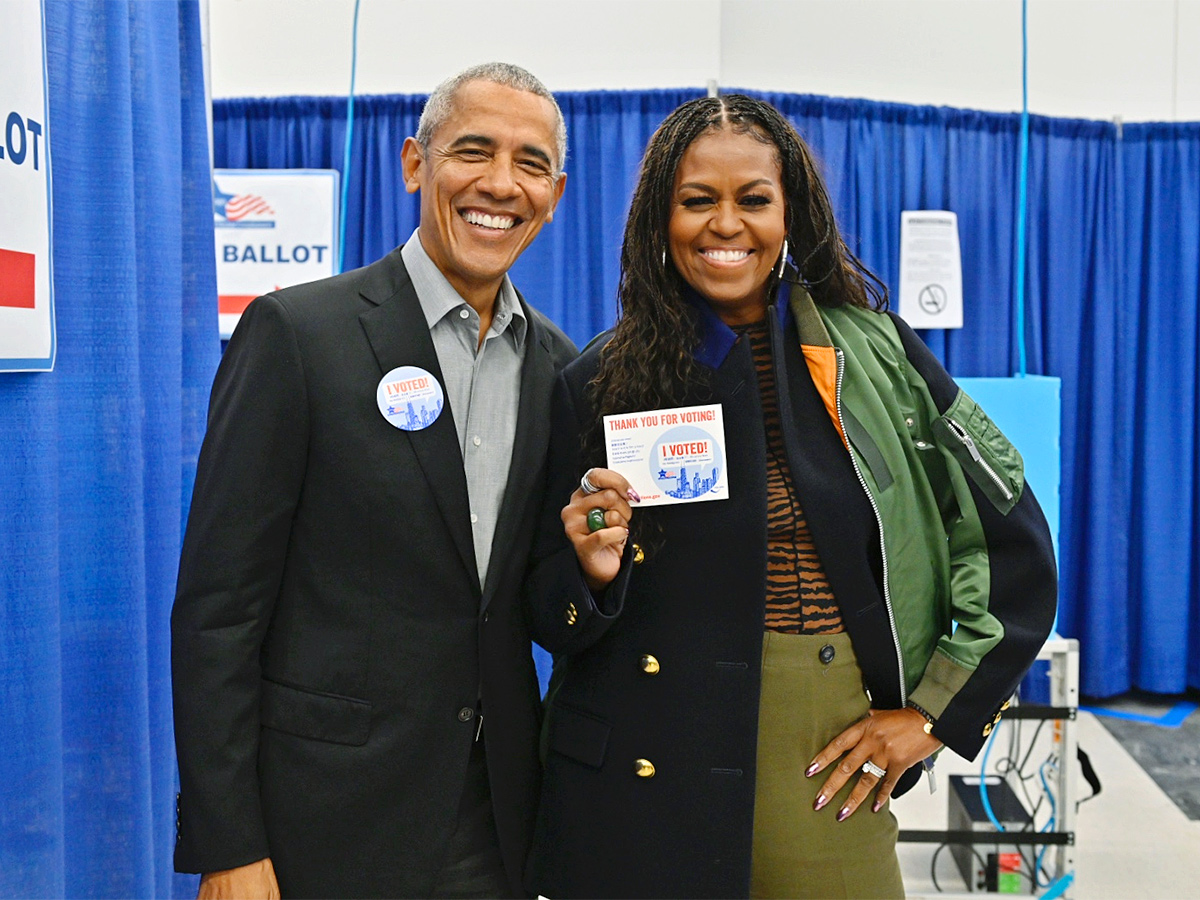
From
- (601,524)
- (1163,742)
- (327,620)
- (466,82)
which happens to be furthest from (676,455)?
(1163,742)

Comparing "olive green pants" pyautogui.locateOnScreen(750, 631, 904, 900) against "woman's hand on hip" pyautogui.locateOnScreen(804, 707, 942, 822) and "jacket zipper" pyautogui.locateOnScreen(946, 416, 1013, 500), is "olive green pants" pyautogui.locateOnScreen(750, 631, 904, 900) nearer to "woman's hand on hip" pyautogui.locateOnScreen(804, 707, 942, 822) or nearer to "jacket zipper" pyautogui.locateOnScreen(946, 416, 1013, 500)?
"woman's hand on hip" pyautogui.locateOnScreen(804, 707, 942, 822)

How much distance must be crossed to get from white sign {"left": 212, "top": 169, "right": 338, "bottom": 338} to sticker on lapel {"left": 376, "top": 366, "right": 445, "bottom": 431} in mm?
3590

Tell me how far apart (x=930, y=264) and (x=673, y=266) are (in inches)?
150

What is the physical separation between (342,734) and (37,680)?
22.1 inches

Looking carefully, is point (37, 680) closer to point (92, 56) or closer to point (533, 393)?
point (533, 393)

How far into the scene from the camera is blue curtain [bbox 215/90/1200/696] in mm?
5137

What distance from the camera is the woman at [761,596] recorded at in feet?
4.92

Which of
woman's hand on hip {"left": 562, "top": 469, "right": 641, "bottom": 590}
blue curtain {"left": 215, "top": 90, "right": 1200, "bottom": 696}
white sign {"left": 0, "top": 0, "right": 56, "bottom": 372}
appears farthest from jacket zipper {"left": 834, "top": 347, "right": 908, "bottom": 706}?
blue curtain {"left": 215, "top": 90, "right": 1200, "bottom": 696}

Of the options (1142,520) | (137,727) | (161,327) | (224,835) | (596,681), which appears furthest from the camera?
(1142,520)

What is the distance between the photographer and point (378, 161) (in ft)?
16.2


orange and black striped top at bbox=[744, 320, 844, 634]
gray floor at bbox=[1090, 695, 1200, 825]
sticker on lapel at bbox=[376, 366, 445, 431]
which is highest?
sticker on lapel at bbox=[376, 366, 445, 431]

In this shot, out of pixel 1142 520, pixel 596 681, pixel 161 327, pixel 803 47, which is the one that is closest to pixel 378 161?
pixel 803 47

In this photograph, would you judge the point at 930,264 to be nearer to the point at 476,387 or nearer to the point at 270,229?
the point at 270,229

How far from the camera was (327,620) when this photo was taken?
1.47m
